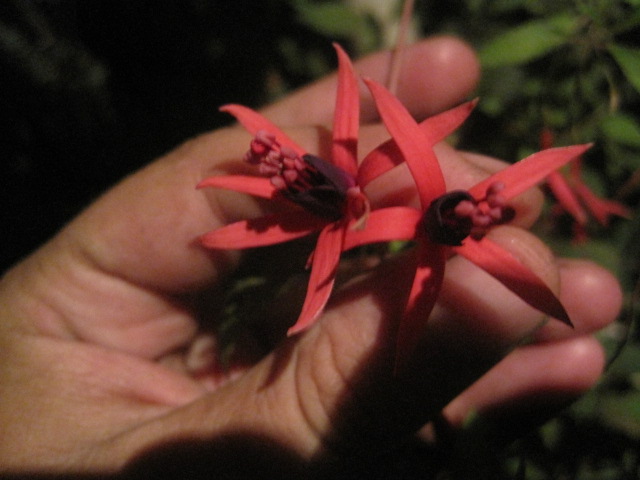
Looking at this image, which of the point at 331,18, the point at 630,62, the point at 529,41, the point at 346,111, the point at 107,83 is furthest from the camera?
the point at 107,83

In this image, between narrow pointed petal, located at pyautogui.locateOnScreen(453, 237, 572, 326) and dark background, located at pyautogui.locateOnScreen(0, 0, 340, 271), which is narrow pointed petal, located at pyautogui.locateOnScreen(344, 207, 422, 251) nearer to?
narrow pointed petal, located at pyautogui.locateOnScreen(453, 237, 572, 326)

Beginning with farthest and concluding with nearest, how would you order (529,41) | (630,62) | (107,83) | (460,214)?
(107,83), (529,41), (630,62), (460,214)

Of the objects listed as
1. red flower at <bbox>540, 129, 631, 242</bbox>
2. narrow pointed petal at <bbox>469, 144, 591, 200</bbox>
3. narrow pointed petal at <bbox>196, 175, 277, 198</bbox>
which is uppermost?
narrow pointed petal at <bbox>196, 175, 277, 198</bbox>

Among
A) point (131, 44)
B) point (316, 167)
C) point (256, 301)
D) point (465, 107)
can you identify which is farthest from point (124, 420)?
point (131, 44)

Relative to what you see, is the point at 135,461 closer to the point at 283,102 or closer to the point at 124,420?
the point at 124,420

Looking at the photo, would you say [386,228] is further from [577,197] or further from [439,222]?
[577,197]

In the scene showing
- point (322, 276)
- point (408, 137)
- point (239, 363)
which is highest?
point (408, 137)

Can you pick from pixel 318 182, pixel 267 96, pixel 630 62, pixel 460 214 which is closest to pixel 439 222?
pixel 460 214

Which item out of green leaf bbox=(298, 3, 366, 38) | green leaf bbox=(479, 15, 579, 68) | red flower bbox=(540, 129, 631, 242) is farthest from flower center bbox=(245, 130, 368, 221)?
green leaf bbox=(298, 3, 366, 38)
